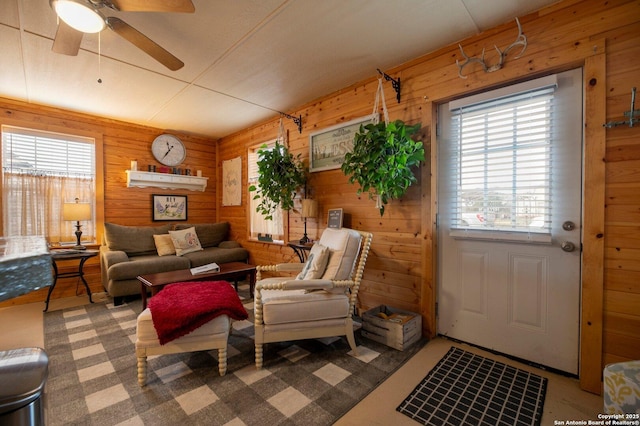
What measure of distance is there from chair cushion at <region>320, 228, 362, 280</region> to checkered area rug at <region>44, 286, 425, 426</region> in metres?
0.62

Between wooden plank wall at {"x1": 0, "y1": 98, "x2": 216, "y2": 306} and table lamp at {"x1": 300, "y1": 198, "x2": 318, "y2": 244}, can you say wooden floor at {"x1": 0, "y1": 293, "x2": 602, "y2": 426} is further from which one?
table lamp at {"x1": 300, "y1": 198, "x2": 318, "y2": 244}

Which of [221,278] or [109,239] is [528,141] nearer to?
[221,278]

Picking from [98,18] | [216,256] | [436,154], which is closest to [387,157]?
[436,154]

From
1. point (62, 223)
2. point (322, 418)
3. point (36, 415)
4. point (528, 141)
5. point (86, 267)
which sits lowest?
point (322, 418)

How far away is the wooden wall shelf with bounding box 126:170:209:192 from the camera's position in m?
4.24

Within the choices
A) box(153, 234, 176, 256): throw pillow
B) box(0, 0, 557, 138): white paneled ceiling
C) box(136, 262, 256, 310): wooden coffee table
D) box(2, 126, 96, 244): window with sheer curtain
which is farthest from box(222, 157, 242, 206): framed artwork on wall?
box(2, 126, 96, 244): window with sheer curtain

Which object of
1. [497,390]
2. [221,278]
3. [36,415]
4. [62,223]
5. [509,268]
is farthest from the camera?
[62,223]

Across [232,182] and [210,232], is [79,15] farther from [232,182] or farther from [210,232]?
[210,232]

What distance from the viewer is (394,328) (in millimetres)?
2309

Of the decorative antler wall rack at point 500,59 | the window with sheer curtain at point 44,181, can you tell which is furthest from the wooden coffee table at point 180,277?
the decorative antler wall rack at point 500,59

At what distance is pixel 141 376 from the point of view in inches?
70.9

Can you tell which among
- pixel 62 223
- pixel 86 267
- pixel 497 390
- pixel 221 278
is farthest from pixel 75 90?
pixel 497 390

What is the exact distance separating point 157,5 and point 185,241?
3377 millimetres

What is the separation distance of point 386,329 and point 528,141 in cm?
180
